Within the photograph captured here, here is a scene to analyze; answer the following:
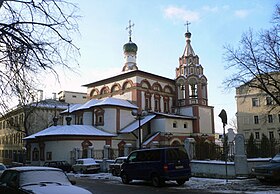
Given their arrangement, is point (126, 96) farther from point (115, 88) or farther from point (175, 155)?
point (175, 155)

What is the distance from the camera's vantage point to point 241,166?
20.2 metres

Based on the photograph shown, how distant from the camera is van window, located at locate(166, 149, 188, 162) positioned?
17781 millimetres

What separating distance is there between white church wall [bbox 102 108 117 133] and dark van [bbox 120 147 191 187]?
26.8 m

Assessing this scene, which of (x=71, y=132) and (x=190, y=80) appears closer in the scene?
(x=71, y=132)

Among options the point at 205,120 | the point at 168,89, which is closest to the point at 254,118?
the point at 205,120

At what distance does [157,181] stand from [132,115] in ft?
92.6

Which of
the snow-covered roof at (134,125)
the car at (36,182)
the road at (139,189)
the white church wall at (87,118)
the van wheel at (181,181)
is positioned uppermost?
the white church wall at (87,118)

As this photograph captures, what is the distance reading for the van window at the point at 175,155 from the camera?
17781 mm

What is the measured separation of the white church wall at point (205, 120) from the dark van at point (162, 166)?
35.3m

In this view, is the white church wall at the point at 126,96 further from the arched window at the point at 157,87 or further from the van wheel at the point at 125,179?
the van wheel at the point at 125,179

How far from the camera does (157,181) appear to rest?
17.7 metres

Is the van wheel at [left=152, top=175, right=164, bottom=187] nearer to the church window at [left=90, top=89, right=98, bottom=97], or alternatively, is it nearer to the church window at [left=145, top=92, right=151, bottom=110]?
the church window at [left=145, top=92, right=151, bottom=110]

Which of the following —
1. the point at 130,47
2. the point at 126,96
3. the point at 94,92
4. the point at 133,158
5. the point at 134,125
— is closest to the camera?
the point at 133,158

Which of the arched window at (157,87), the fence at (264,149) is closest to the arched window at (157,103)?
the arched window at (157,87)
